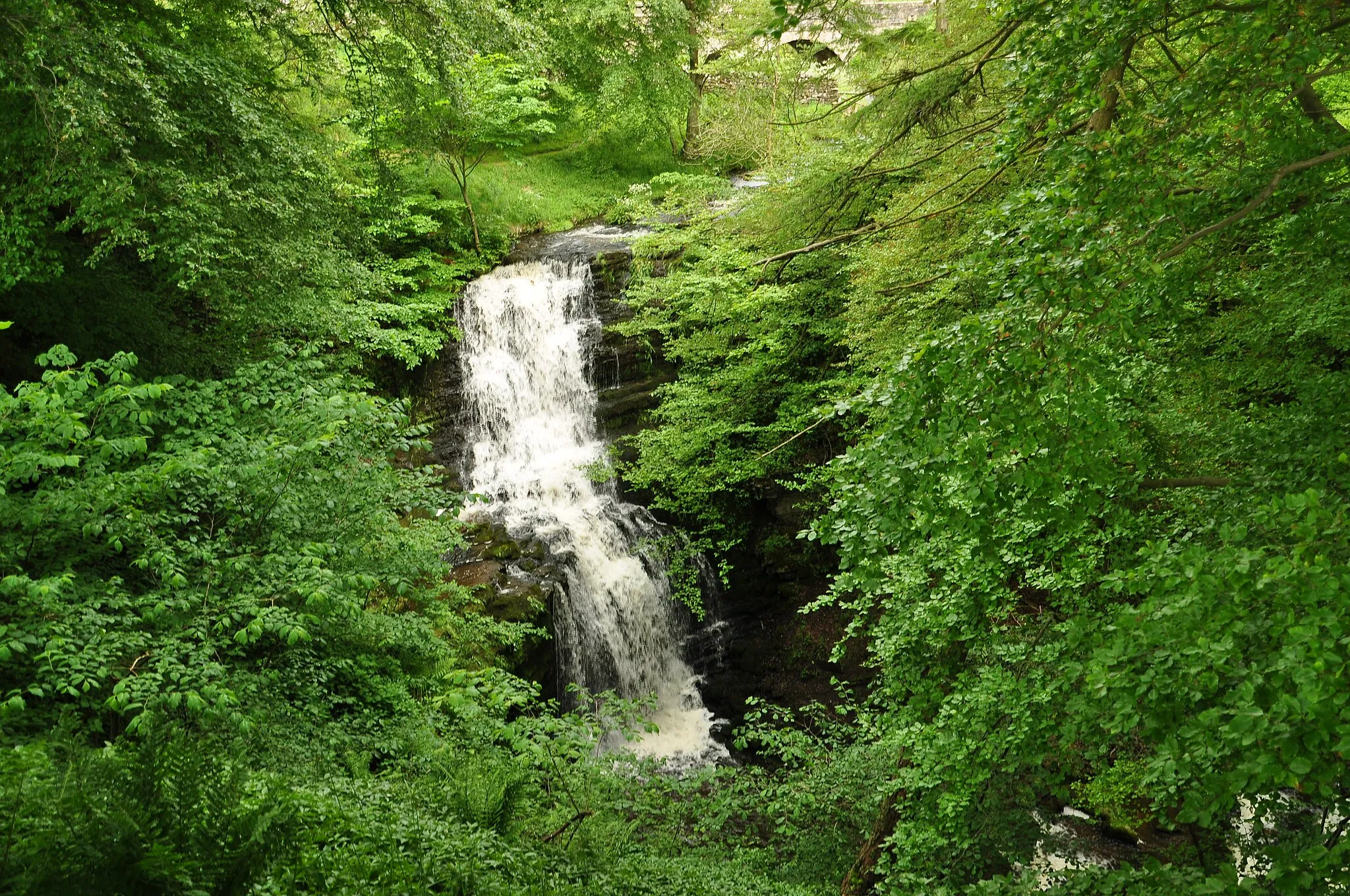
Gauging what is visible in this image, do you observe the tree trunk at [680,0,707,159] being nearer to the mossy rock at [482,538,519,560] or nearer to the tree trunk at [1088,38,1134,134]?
the mossy rock at [482,538,519,560]

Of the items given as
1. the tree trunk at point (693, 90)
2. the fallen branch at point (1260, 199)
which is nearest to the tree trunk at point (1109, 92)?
the fallen branch at point (1260, 199)

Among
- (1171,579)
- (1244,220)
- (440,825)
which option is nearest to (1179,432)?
(1244,220)

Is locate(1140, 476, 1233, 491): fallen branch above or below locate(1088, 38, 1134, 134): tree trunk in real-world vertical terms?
below

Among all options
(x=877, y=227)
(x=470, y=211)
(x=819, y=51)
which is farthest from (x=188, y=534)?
(x=470, y=211)

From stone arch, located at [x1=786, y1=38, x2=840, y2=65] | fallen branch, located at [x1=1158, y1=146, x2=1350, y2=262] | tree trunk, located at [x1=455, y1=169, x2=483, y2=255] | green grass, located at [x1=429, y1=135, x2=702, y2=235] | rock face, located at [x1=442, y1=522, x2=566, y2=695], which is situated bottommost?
rock face, located at [x1=442, y1=522, x2=566, y2=695]

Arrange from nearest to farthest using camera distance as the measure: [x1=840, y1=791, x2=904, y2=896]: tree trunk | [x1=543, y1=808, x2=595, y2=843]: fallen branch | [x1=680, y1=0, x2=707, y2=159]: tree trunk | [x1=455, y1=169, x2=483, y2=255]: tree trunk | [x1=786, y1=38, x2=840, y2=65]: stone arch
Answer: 1. [x1=543, y1=808, x2=595, y2=843]: fallen branch
2. [x1=840, y1=791, x2=904, y2=896]: tree trunk
3. [x1=786, y1=38, x2=840, y2=65]: stone arch
4. [x1=455, y1=169, x2=483, y2=255]: tree trunk
5. [x1=680, y1=0, x2=707, y2=159]: tree trunk

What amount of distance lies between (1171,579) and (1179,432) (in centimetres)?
300

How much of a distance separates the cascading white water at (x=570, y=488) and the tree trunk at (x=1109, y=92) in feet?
25.3

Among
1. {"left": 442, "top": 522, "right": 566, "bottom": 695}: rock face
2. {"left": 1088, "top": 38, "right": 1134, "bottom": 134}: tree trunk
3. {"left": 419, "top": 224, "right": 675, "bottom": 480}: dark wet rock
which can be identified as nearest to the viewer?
{"left": 1088, "top": 38, "right": 1134, "bottom": 134}: tree trunk

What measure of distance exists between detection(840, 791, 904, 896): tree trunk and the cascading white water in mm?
3813

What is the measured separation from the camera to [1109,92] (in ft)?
11.2

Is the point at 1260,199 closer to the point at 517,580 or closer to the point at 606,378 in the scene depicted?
the point at 517,580

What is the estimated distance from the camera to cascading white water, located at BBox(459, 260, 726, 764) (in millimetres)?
10711

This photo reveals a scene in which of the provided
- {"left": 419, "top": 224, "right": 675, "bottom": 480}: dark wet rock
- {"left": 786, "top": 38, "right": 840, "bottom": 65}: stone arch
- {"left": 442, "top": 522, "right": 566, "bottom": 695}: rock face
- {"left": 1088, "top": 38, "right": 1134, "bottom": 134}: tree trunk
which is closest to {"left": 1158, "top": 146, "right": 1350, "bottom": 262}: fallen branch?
{"left": 1088, "top": 38, "right": 1134, "bottom": 134}: tree trunk
